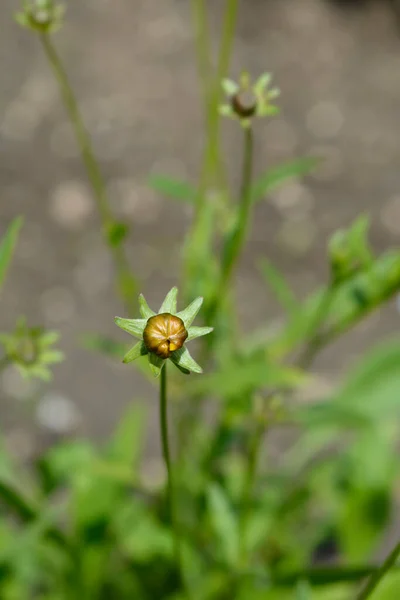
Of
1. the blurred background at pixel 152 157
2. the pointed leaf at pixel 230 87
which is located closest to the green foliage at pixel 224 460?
the pointed leaf at pixel 230 87

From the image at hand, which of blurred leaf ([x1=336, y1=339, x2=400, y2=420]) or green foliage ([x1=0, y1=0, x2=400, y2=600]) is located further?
blurred leaf ([x1=336, y1=339, x2=400, y2=420])

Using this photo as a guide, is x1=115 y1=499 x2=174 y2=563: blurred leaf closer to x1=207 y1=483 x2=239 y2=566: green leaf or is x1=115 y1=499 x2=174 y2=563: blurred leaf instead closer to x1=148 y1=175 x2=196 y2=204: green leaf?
x1=207 y1=483 x2=239 y2=566: green leaf

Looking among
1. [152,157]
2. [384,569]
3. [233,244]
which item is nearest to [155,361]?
[384,569]

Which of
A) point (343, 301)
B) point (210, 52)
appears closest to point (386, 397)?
point (343, 301)

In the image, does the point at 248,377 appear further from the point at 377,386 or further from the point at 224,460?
the point at 224,460

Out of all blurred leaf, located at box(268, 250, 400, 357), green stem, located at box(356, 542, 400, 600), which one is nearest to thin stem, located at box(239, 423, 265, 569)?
blurred leaf, located at box(268, 250, 400, 357)

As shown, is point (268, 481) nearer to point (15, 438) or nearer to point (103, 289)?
point (15, 438)
